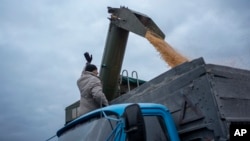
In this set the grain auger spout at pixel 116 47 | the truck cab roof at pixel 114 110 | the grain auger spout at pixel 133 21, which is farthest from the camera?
the grain auger spout at pixel 116 47

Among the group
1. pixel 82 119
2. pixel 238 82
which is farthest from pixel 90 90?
pixel 238 82

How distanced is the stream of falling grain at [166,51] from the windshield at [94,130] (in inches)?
97.4

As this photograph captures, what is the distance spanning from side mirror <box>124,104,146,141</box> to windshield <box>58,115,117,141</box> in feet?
1.54

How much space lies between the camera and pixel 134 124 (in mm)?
2998

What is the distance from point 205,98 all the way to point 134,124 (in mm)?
970

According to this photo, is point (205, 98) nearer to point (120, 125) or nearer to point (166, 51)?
point (120, 125)

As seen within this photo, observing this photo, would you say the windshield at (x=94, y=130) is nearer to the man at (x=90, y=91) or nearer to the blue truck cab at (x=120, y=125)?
the blue truck cab at (x=120, y=125)

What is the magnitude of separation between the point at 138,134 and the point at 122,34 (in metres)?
4.07

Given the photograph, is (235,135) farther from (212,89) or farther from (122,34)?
(122,34)

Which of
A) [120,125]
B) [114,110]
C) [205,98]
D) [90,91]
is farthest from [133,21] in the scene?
[120,125]

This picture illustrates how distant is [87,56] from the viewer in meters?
6.20

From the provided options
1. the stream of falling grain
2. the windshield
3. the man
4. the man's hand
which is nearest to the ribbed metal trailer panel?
the windshield

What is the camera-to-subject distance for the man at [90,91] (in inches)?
195

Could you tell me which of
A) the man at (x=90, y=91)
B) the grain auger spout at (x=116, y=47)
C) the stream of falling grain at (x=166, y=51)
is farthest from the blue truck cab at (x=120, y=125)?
the grain auger spout at (x=116, y=47)
